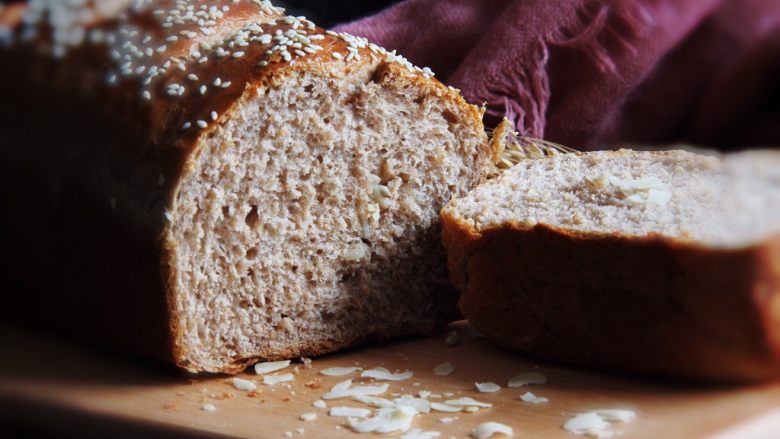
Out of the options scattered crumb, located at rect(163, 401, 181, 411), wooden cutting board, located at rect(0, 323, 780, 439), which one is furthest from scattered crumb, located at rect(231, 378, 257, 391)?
scattered crumb, located at rect(163, 401, 181, 411)

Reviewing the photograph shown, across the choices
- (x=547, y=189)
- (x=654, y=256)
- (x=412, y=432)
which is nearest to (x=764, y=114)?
(x=547, y=189)

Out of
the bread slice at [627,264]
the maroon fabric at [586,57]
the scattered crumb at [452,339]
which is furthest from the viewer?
the maroon fabric at [586,57]

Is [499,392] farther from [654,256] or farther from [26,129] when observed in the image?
[26,129]

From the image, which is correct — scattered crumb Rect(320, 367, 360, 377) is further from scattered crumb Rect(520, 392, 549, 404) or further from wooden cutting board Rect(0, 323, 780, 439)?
scattered crumb Rect(520, 392, 549, 404)

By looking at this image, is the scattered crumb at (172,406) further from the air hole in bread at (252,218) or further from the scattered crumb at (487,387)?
the scattered crumb at (487,387)

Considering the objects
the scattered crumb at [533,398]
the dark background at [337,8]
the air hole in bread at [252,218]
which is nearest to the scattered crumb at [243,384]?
the air hole in bread at [252,218]

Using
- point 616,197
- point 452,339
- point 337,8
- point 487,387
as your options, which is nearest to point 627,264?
point 616,197
